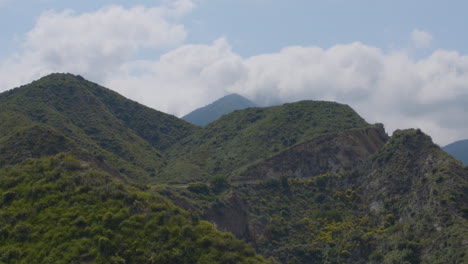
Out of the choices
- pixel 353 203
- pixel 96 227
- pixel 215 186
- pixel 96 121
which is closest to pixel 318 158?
pixel 353 203

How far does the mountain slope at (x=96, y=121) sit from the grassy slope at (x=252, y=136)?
6720 mm

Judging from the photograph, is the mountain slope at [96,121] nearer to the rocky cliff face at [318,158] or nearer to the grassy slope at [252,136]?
the grassy slope at [252,136]

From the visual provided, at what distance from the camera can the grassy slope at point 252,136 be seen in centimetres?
8712

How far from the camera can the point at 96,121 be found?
100062mm

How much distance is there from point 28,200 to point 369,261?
136 ft

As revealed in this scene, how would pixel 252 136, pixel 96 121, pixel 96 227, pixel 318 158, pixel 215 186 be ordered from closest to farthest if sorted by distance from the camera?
pixel 96 227, pixel 215 186, pixel 318 158, pixel 252 136, pixel 96 121

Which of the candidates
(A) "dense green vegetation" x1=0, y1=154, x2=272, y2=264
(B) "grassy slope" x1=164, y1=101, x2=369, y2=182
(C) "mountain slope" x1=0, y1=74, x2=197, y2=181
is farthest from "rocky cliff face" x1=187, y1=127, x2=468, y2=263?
(A) "dense green vegetation" x1=0, y1=154, x2=272, y2=264

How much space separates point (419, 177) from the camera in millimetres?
65125

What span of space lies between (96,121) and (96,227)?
82.0m

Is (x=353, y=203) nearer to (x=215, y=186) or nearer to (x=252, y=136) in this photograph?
(x=215, y=186)

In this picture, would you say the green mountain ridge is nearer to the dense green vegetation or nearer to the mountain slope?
the dense green vegetation

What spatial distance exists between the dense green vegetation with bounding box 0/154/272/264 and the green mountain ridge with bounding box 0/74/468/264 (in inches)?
3.0

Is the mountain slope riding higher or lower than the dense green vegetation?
higher

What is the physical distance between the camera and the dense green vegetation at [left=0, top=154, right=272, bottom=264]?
69.7 feet
